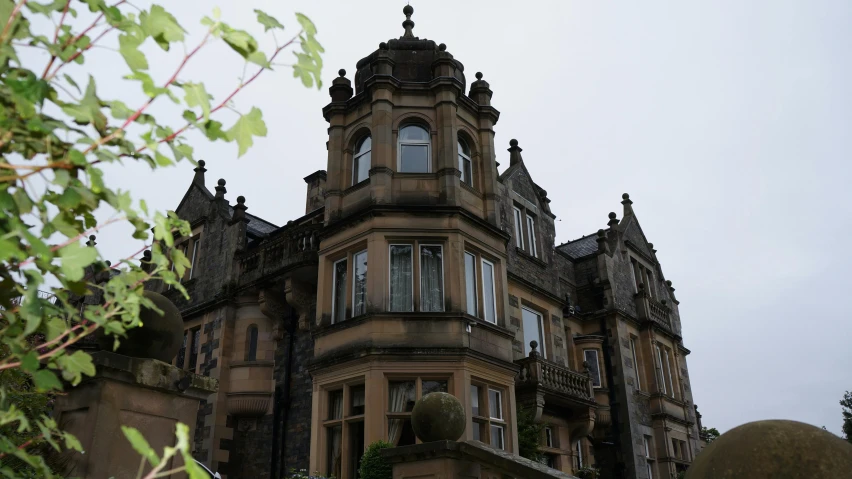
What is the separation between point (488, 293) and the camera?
17109 millimetres

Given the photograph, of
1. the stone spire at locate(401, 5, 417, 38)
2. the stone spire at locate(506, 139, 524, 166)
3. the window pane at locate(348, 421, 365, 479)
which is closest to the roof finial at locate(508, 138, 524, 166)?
the stone spire at locate(506, 139, 524, 166)

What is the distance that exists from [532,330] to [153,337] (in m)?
16.7

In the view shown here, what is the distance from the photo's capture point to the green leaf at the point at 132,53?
2.28 metres

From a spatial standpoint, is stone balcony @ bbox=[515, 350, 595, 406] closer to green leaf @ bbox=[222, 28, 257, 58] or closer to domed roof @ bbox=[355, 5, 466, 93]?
domed roof @ bbox=[355, 5, 466, 93]

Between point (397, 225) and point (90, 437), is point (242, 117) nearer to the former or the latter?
point (90, 437)

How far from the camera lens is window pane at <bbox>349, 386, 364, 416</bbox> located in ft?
49.7

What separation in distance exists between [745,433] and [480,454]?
3594mm

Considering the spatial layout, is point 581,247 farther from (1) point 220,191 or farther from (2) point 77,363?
(2) point 77,363

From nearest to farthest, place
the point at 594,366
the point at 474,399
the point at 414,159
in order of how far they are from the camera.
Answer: the point at 474,399 < the point at 414,159 < the point at 594,366

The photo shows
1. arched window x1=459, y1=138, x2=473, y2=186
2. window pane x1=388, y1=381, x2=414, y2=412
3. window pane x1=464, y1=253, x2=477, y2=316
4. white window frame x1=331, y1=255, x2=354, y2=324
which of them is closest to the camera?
window pane x1=388, y1=381, x2=414, y2=412

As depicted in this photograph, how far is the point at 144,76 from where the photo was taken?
2250mm

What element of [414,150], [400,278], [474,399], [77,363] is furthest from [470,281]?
[77,363]

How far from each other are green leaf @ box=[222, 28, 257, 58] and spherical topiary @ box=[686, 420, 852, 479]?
355cm

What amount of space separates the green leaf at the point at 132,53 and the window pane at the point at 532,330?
18.9m
